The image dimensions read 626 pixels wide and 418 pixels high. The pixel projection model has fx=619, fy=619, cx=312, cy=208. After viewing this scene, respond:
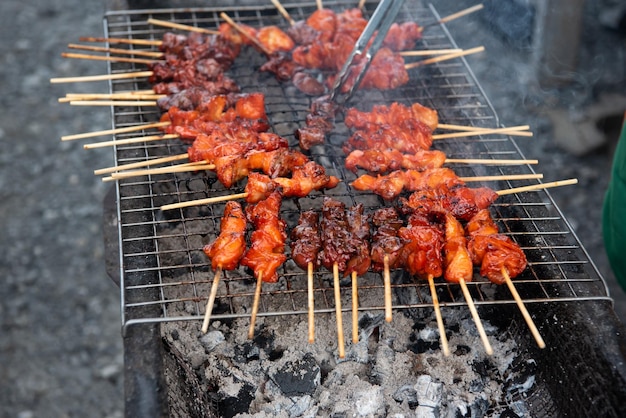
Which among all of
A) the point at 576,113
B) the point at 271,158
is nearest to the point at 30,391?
the point at 271,158

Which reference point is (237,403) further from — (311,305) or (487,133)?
(487,133)

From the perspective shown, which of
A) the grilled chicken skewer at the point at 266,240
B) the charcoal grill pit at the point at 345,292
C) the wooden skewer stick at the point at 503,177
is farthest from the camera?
the wooden skewer stick at the point at 503,177

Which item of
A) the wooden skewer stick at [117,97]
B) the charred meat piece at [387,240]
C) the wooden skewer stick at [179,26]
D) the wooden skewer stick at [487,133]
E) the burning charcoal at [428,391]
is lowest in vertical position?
the burning charcoal at [428,391]

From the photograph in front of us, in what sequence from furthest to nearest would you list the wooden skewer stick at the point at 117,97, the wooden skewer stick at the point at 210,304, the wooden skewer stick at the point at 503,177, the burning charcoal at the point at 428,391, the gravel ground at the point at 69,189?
the gravel ground at the point at 69,189 → the wooden skewer stick at the point at 117,97 → the wooden skewer stick at the point at 503,177 → the burning charcoal at the point at 428,391 → the wooden skewer stick at the point at 210,304

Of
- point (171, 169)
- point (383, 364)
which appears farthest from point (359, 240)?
point (171, 169)

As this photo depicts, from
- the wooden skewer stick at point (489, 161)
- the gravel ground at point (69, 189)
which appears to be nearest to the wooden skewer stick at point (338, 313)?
the wooden skewer stick at point (489, 161)

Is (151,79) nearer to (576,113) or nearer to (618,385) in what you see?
(618,385)

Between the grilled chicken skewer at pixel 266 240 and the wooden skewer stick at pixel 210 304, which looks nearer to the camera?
the wooden skewer stick at pixel 210 304

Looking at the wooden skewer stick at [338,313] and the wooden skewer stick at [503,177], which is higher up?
the wooden skewer stick at [503,177]

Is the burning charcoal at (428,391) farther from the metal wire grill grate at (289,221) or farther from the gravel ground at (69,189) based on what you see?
the gravel ground at (69,189)
